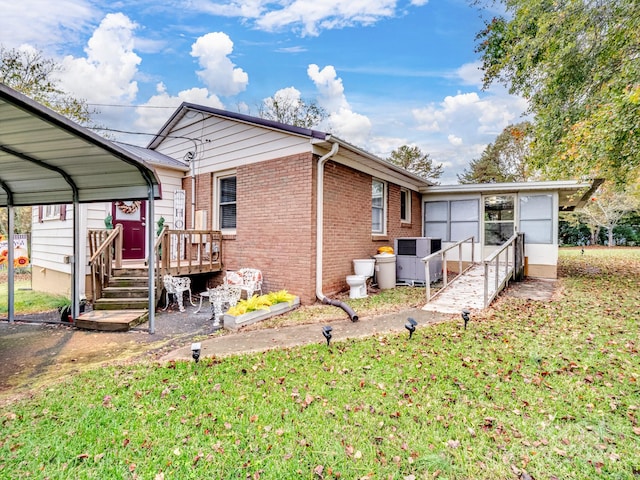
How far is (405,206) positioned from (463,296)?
495cm

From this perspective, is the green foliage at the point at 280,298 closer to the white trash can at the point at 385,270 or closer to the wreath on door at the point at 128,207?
the white trash can at the point at 385,270

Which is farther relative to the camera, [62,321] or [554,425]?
[62,321]

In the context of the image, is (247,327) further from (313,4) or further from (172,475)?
(313,4)

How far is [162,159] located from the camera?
9.79m

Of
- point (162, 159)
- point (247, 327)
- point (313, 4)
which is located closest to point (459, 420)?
point (247, 327)

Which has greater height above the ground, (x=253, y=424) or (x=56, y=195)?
(x=56, y=195)

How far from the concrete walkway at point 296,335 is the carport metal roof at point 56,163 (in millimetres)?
2727

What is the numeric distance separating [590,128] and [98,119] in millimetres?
18746

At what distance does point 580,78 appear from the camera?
306 inches

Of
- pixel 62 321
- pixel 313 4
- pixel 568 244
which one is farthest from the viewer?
pixel 568 244

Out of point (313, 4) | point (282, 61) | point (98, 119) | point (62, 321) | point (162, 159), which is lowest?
point (62, 321)

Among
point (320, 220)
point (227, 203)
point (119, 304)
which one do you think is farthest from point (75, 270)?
point (320, 220)

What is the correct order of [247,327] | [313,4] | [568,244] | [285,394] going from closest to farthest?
1. [285,394]
2. [247,327]
3. [313,4]
4. [568,244]

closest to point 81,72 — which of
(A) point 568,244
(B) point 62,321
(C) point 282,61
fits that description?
(C) point 282,61
